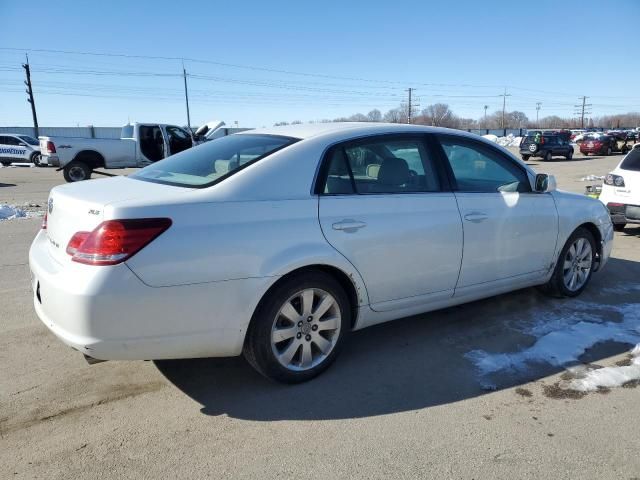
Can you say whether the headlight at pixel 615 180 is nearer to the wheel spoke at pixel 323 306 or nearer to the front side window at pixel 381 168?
the front side window at pixel 381 168

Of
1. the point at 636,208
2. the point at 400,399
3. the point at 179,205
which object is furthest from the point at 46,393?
the point at 636,208

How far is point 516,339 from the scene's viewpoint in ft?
13.1

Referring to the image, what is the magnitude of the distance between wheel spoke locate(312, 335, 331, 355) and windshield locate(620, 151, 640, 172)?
6667 mm

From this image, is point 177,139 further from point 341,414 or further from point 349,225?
point 341,414

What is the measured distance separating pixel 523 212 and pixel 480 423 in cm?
206

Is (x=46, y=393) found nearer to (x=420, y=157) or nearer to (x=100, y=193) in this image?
(x=100, y=193)

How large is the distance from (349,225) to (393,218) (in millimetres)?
378

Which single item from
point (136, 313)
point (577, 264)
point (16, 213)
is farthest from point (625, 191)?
point (16, 213)

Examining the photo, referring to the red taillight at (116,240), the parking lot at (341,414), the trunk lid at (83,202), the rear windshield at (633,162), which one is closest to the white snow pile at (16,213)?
the parking lot at (341,414)

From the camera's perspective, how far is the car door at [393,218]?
329 cm

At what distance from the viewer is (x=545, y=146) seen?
3194 centimetres

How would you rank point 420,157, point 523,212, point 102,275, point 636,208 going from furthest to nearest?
point 636,208, point 523,212, point 420,157, point 102,275

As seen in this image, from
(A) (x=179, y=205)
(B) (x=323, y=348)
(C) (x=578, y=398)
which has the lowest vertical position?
(C) (x=578, y=398)

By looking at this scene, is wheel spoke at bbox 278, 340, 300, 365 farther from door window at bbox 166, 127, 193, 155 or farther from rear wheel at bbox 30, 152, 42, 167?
rear wheel at bbox 30, 152, 42, 167
